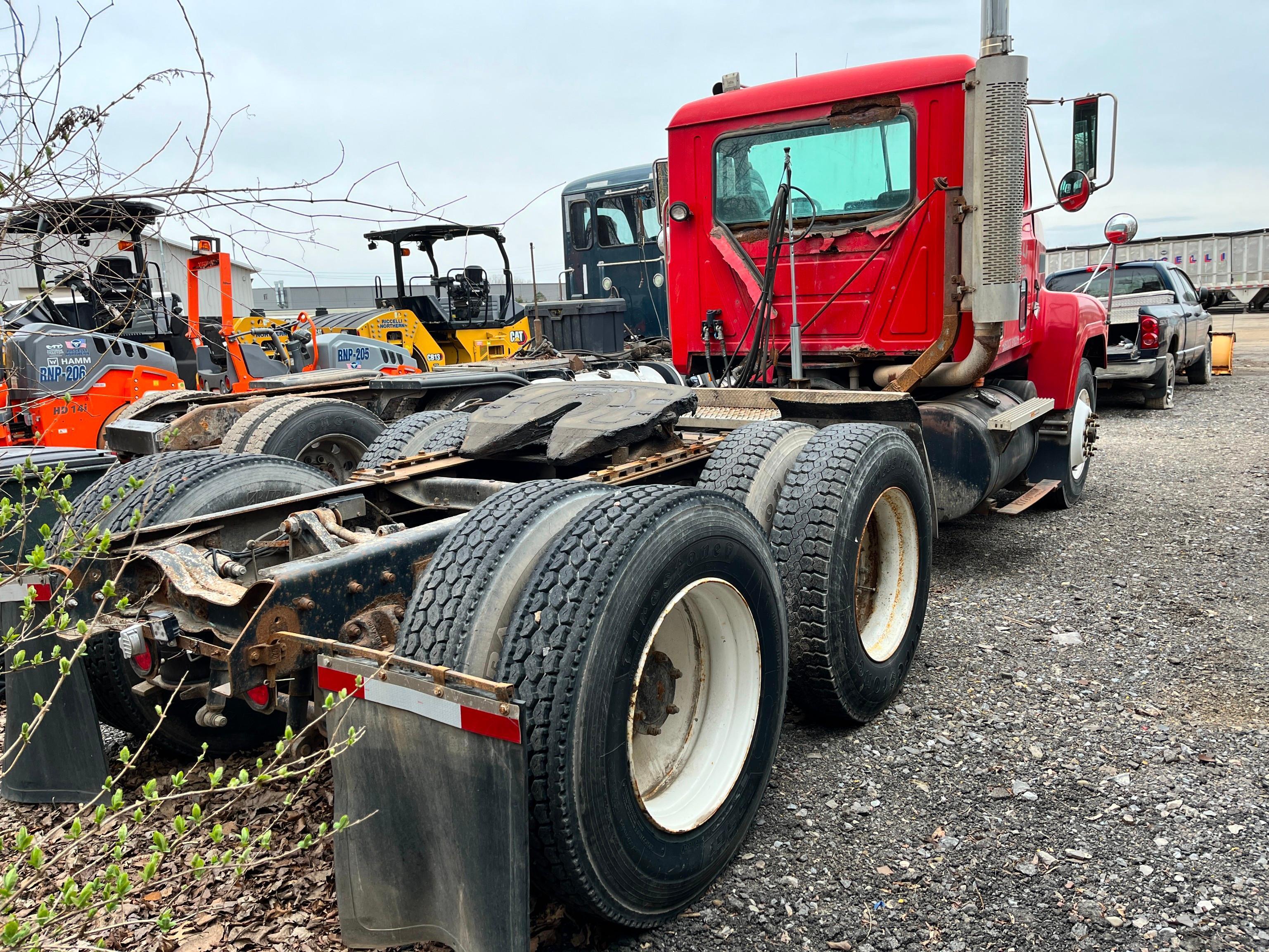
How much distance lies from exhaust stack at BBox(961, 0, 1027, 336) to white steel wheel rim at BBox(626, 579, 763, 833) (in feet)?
9.44

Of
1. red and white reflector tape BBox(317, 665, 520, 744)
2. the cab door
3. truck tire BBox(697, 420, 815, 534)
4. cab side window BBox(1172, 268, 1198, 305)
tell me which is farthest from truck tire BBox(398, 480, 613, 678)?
cab side window BBox(1172, 268, 1198, 305)

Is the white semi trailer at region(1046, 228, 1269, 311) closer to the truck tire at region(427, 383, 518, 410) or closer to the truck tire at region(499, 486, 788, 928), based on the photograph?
the truck tire at region(427, 383, 518, 410)

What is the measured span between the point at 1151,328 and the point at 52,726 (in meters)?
12.3

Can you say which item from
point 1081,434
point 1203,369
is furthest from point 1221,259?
point 1081,434

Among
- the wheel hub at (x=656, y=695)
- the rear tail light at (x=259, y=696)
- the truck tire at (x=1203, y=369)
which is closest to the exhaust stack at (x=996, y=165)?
the wheel hub at (x=656, y=695)

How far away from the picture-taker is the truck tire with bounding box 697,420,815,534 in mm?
3510

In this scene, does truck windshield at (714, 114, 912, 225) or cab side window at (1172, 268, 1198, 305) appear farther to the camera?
cab side window at (1172, 268, 1198, 305)

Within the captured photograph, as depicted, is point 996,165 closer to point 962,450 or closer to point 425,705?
point 962,450

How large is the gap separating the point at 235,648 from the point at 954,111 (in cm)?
442

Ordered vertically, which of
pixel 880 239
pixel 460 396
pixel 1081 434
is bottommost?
pixel 1081 434

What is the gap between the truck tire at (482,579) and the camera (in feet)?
7.31

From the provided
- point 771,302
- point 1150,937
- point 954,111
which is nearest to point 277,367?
point 771,302

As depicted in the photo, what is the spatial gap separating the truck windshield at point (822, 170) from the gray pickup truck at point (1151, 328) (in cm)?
674

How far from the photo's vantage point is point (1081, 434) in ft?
23.2
